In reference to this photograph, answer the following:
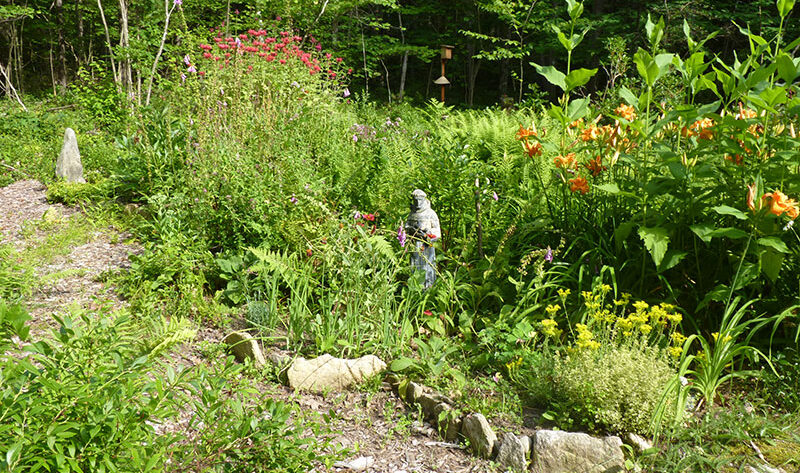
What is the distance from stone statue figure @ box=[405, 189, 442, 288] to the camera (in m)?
3.60

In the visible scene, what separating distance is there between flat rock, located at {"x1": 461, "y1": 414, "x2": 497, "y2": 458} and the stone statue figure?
1.17m

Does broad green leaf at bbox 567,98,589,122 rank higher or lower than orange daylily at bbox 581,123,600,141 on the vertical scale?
higher

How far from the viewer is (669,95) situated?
19.9 ft

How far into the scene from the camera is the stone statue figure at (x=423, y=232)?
3602 millimetres

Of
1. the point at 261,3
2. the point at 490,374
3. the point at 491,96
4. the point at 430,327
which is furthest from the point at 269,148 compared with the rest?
the point at 491,96

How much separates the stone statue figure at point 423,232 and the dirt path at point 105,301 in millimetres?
887

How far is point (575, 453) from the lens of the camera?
7.91 ft

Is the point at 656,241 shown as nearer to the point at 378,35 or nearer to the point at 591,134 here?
the point at 591,134

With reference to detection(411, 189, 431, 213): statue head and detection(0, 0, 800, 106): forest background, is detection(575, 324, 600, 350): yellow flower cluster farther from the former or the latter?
detection(0, 0, 800, 106): forest background

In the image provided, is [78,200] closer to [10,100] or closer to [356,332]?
[356,332]

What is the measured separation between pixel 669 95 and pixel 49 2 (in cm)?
1734

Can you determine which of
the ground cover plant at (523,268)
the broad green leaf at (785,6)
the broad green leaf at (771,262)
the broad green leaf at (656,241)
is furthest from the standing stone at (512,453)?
the broad green leaf at (785,6)

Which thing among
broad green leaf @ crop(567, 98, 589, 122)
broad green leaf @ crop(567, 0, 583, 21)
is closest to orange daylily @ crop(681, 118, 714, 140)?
broad green leaf @ crop(567, 98, 589, 122)

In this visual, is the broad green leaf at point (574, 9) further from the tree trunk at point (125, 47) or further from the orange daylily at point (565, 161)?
the tree trunk at point (125, 47)
